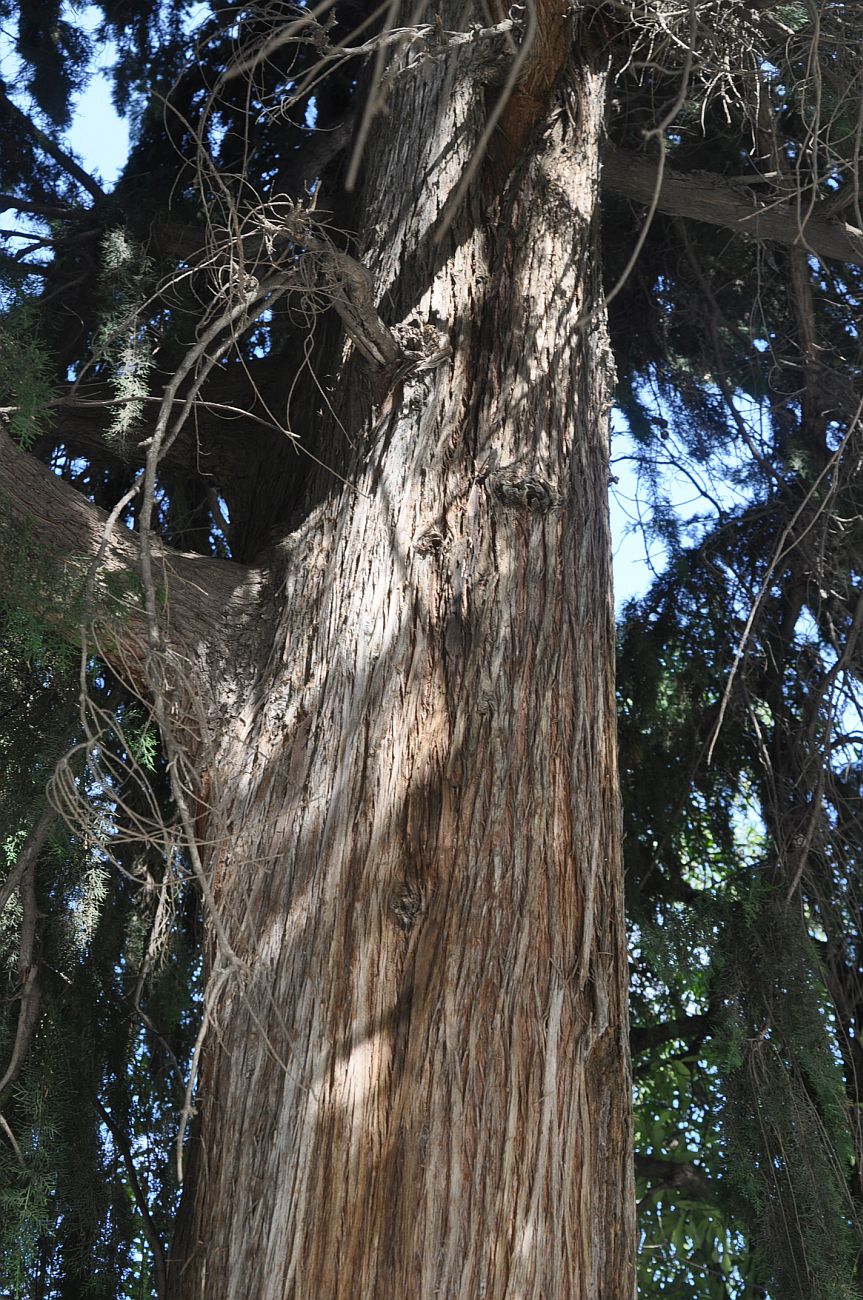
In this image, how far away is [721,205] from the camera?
300 cm

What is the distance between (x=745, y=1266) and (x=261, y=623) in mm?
2517

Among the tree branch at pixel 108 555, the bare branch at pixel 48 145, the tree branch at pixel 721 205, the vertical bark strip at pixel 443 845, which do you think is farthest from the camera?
the bare branch at pixel 48 145

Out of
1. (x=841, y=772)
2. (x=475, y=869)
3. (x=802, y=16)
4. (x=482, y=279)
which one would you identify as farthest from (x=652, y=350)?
(x=475, y=869)

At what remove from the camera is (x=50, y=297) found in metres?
2.93

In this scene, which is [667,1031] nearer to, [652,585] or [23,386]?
[652,585]

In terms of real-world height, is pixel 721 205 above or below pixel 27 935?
above

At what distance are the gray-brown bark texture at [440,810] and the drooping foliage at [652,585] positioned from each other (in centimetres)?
20

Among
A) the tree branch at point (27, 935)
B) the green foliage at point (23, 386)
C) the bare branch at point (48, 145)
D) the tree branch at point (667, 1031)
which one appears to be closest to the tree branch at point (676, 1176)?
the tree branch at point (667, 1031)

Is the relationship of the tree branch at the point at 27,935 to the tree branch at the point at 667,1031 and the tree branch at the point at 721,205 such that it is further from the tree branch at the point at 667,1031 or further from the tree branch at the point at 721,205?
the tree branch at the point at 721,205

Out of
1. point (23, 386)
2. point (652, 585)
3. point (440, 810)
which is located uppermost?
point (652, 585)

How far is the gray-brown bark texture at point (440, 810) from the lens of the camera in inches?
63.5

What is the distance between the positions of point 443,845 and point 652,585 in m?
2.20

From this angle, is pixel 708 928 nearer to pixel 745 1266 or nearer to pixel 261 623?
pixel 745 1266

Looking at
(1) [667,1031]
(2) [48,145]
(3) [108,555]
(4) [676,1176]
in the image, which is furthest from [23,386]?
(4) [676,1176]
